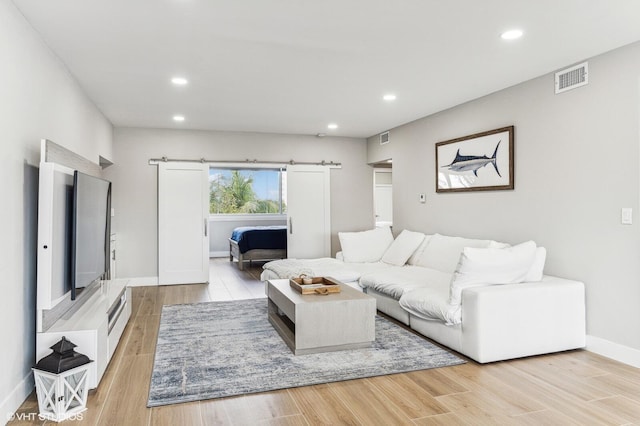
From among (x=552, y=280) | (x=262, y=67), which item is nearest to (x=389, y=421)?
(x=552, y=280)

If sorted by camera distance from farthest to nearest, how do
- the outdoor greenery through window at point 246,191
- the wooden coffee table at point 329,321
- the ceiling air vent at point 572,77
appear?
the outdoor greenery through window at point 246,191 → the ceiling air vent at point 572,77 → the wooden coffee table at point 329,321

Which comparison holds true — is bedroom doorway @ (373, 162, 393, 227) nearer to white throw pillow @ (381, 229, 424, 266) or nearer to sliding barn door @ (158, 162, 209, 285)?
white throw pillow @ (381, 229, 424, 266)

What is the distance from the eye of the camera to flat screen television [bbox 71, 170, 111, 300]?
9.53 feet

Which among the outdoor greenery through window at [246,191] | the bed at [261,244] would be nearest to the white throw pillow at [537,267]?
the bed at [261,244]

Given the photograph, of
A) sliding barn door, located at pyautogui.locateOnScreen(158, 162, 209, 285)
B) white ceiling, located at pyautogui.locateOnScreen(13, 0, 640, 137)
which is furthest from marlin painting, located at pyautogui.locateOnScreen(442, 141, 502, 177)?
sliding barn door, located at pyautogui.locateOnScreen(158, 162, 209, 285)

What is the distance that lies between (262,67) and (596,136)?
2.88 metres

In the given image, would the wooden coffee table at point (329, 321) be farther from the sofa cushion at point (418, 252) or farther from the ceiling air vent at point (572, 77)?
the ceiling air vent at point (572, 77)

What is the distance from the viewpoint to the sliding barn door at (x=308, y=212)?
722 centimetres

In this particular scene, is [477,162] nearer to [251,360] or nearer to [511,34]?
[511,34]

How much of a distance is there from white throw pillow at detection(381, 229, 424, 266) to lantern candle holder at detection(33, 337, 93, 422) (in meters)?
3.85

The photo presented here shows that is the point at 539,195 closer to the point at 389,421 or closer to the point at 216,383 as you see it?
the point at 389,421

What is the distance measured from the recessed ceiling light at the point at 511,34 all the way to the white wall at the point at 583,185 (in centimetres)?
91

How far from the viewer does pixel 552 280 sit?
3609mm

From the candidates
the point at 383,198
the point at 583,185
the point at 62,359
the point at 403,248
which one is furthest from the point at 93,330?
the point at 383,198
